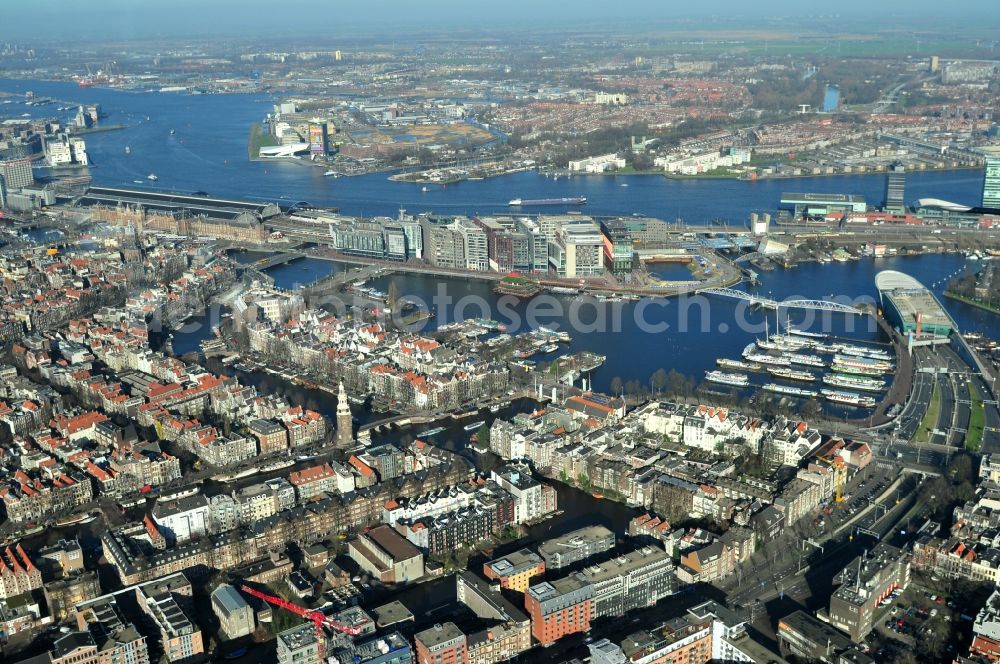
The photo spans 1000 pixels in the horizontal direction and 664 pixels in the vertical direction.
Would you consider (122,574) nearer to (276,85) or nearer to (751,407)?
(751,407)

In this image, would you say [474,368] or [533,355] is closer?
[474,368]

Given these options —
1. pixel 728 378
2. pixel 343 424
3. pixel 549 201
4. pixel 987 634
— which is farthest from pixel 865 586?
pixel 549 201

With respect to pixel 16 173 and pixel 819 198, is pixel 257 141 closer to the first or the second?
pixel 16 173

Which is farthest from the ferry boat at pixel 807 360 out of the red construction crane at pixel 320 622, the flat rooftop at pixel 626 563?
the red construction crane at pixel 320 622

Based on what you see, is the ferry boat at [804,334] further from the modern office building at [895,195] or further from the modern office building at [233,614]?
the modern office building at [233,614]

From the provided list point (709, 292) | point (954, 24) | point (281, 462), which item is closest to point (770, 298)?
point (709, 292)

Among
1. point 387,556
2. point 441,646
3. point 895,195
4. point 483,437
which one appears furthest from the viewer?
point 895,195
